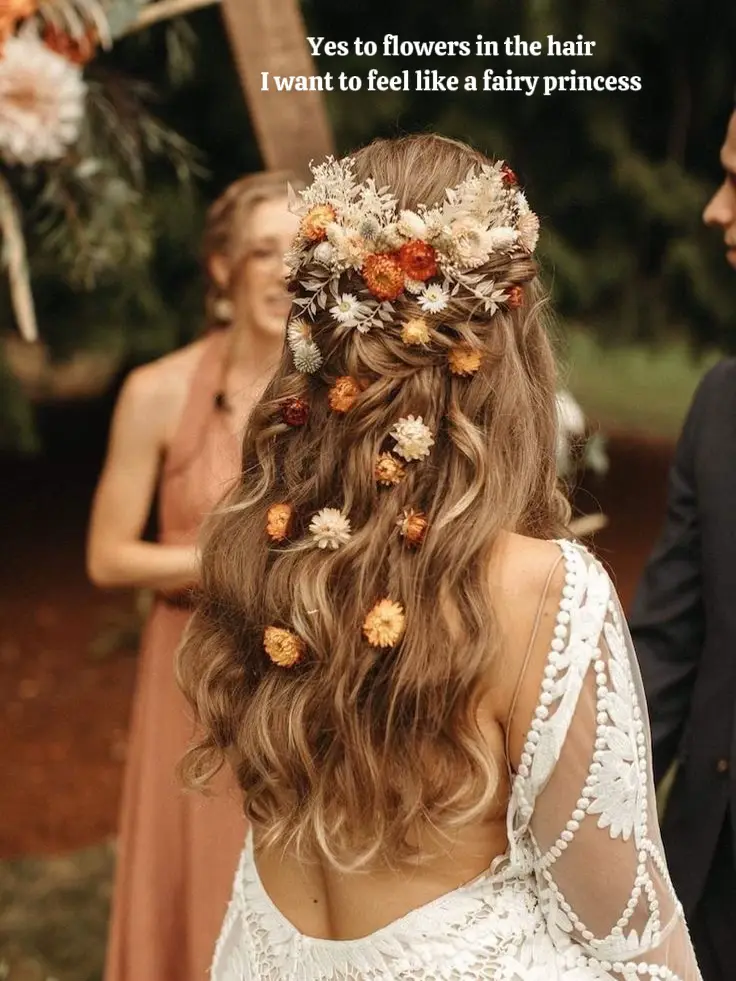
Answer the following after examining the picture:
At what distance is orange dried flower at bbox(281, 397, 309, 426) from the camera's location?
63.1 inches

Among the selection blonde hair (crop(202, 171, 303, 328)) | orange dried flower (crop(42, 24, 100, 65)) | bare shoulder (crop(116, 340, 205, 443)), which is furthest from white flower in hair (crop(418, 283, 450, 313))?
orange dried flower (crop(42, 24, 100, 65))

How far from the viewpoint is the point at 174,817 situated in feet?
9.35

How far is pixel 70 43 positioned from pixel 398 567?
192 centimetres

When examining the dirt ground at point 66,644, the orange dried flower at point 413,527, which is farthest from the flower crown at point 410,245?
the dirt ground at point 66,644

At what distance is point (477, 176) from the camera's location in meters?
1.55

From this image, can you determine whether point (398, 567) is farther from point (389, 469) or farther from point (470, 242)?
point (470, 242)

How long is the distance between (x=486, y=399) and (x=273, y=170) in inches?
69.4

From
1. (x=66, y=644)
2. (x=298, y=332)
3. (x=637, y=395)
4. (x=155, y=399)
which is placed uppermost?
(x=298, y=332)

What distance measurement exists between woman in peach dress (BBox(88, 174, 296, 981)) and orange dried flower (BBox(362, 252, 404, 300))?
51.1 inches

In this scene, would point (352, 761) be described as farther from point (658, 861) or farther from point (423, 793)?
point (658, 861)

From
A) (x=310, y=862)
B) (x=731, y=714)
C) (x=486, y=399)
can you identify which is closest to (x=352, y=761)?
(x=310, y=862)

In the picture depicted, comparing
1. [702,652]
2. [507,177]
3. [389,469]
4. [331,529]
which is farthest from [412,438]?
[702,652]

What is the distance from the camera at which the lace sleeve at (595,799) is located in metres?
1.46

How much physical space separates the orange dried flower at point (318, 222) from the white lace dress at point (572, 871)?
0.53m
